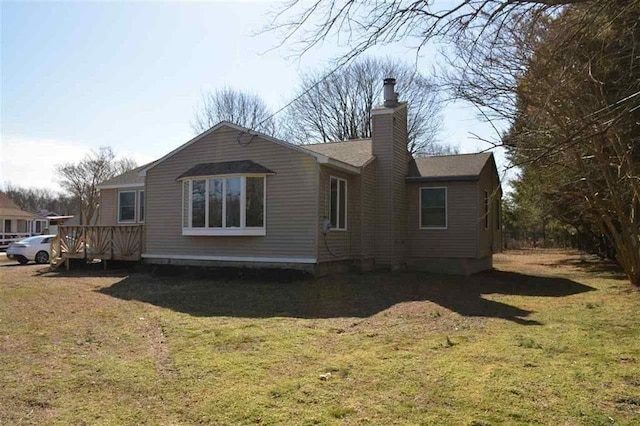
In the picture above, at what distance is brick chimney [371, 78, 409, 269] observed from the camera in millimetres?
15797

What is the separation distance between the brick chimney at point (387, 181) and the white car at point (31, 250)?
14.3 m

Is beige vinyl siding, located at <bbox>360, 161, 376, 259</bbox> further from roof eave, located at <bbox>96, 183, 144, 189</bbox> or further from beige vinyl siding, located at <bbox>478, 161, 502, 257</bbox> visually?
roof eave, located at <bbox>96, 183, 144, 189</bbox>

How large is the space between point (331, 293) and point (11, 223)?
131ft

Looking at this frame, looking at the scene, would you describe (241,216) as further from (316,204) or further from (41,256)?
(41,256)

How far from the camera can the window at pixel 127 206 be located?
1920cm

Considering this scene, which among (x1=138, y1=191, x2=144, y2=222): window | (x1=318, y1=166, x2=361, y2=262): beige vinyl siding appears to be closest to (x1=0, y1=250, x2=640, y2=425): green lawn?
(x1=318, y1=166, x2=361, y2=262): beige vinyl siding

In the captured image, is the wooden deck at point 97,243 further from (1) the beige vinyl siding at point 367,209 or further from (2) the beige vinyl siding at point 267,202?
(1) the beige vinyl siding at point 367,209

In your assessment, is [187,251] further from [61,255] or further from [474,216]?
[474,216]

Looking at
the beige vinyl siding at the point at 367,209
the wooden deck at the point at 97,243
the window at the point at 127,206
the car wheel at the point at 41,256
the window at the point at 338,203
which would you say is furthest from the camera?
the car wheel at the point at 41,256

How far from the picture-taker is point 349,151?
16453 millimetres

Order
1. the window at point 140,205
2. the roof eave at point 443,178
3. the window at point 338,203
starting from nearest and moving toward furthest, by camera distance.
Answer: the window at point 338,203 → the roof eave at point 443,178 → the window at point 140,205

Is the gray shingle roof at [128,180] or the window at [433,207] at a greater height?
the gray shingle roof at [128,180]

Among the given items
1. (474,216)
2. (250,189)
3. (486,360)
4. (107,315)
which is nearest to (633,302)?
(474,216)

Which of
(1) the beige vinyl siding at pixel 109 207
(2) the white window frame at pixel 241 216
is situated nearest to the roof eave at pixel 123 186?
(1) the beige vinyl siding at pixel 109 207
